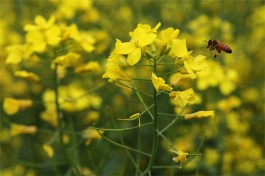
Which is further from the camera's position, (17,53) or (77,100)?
(77,100)

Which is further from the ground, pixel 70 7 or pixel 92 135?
pixel 70 7

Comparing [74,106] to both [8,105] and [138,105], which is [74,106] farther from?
[8,105]

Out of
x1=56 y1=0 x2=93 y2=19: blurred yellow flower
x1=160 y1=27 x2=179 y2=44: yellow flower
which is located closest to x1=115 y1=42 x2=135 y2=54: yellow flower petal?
x1=160 y1=27 x2=179 y2=44: yellow flower

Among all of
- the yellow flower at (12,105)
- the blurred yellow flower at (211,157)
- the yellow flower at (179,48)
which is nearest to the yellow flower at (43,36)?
the yellow flower at (12,105)

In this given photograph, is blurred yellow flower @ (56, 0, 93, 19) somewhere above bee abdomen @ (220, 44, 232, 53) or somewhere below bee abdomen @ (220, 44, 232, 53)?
above

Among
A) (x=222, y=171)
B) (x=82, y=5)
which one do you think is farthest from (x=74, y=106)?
(x=222, y=171)

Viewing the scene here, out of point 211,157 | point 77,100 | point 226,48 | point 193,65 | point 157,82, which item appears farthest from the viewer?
point 211,157

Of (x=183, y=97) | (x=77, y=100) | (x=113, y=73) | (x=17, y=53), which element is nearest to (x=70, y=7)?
(x=77, y=100)

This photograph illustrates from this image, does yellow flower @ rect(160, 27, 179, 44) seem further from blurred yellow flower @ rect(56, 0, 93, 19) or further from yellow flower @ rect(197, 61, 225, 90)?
blurred yellow flower @ rect(56, 0, 93, 19)

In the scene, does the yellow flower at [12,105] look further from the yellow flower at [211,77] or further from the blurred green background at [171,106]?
the yellow flower at [211,77]

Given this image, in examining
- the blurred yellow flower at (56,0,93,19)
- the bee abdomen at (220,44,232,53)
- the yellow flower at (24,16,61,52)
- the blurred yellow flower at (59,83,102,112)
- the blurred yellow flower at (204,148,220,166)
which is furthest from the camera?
the blurred yellow flower at (204,148,220,166)

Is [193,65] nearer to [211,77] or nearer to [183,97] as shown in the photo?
[183,97]
